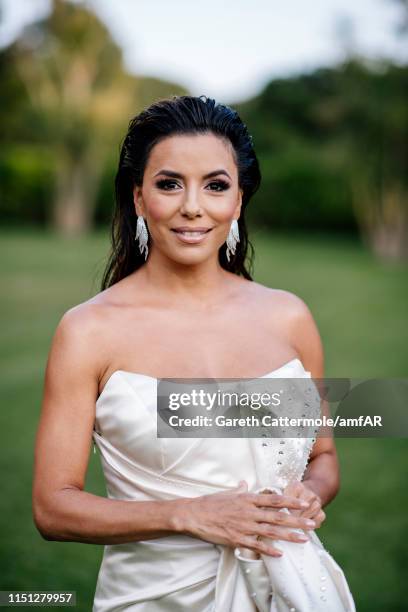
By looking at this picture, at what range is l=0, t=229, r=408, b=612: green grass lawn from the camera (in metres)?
4.49

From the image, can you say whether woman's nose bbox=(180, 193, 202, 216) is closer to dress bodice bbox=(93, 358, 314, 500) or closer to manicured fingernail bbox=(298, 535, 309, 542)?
dress bodice bbox=(93, 358, 314, 500)

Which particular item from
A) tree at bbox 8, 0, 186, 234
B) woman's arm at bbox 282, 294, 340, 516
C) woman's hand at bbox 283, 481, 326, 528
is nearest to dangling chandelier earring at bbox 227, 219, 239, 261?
woman's arm at bbox 282, 294, 340, 516

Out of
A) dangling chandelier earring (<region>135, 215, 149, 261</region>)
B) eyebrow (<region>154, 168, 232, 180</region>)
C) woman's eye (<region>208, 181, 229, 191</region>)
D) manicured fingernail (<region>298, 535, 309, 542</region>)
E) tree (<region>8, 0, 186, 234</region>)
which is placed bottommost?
manicured fingernail (<region>298, 535, 309, 542</region>)

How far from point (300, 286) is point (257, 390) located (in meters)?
13.8

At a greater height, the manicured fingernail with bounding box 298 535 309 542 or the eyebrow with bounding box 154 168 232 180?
the eyebrow with bounding box 154 168 232 180

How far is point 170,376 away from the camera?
2.28 m

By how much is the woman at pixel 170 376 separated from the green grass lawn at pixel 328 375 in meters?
0.45

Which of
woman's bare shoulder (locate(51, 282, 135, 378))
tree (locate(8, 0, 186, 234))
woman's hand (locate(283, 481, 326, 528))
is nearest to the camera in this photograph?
woman's hand (locate(283, 481, 326, 528))

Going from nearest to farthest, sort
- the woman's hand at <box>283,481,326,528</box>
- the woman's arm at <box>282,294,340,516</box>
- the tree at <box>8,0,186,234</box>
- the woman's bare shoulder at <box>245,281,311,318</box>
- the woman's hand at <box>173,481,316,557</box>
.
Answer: the woman's hand at <box>173,481,316,557</box> < the woman's hand at <box>283,481,326,528</box> < the woman's arm at <box>282,294,340,516</box> < the woman's bare shoulder at <box>245,281,311,318</box> < the tree at <box>8,0,186,234</box>

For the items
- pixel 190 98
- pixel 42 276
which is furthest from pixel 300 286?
pixel 190 98

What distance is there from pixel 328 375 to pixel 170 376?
6576mm

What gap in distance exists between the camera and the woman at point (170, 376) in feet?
6.70

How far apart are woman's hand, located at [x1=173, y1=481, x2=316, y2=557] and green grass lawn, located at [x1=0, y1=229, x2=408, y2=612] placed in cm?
101

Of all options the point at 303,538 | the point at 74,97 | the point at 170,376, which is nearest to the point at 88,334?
the point at 170,376
